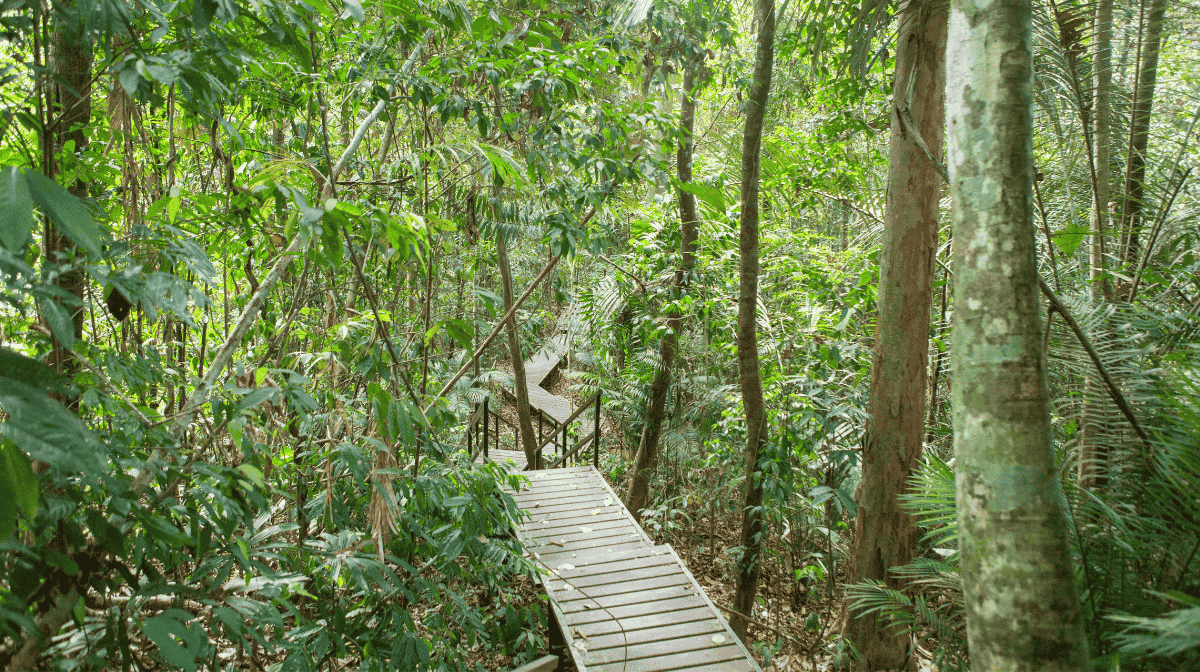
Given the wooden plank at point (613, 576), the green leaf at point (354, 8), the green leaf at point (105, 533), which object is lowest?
the wooden plank at point (613, 576)

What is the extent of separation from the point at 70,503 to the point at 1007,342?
6.29ft

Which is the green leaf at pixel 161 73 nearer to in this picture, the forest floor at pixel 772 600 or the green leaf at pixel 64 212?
the green leaf at pixel 64 212

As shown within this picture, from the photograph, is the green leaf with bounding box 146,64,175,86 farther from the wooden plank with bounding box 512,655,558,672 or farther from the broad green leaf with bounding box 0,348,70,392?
the wooden plank with bounding box 512,655,558,672

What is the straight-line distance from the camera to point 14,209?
2.78ft

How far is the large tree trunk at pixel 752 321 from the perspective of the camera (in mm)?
3889

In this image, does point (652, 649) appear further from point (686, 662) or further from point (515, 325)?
point (515, 325)

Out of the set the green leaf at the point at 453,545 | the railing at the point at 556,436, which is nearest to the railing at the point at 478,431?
the railing at the point at 556,436

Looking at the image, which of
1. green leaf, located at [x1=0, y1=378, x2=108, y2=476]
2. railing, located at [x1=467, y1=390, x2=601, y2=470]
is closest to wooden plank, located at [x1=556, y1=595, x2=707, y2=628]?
railing, located at [x1=467, y1=390, x2=601, y2=470]

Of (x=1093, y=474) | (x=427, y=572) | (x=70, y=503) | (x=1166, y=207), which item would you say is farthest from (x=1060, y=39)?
(x=427, y=572)

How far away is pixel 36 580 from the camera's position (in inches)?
46.9

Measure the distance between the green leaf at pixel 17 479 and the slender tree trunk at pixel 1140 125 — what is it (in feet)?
12.7

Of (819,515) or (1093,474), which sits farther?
(819,515)

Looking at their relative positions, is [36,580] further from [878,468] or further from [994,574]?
[878,468]

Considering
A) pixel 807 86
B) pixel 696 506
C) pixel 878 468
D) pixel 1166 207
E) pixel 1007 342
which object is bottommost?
pixel 696 506
